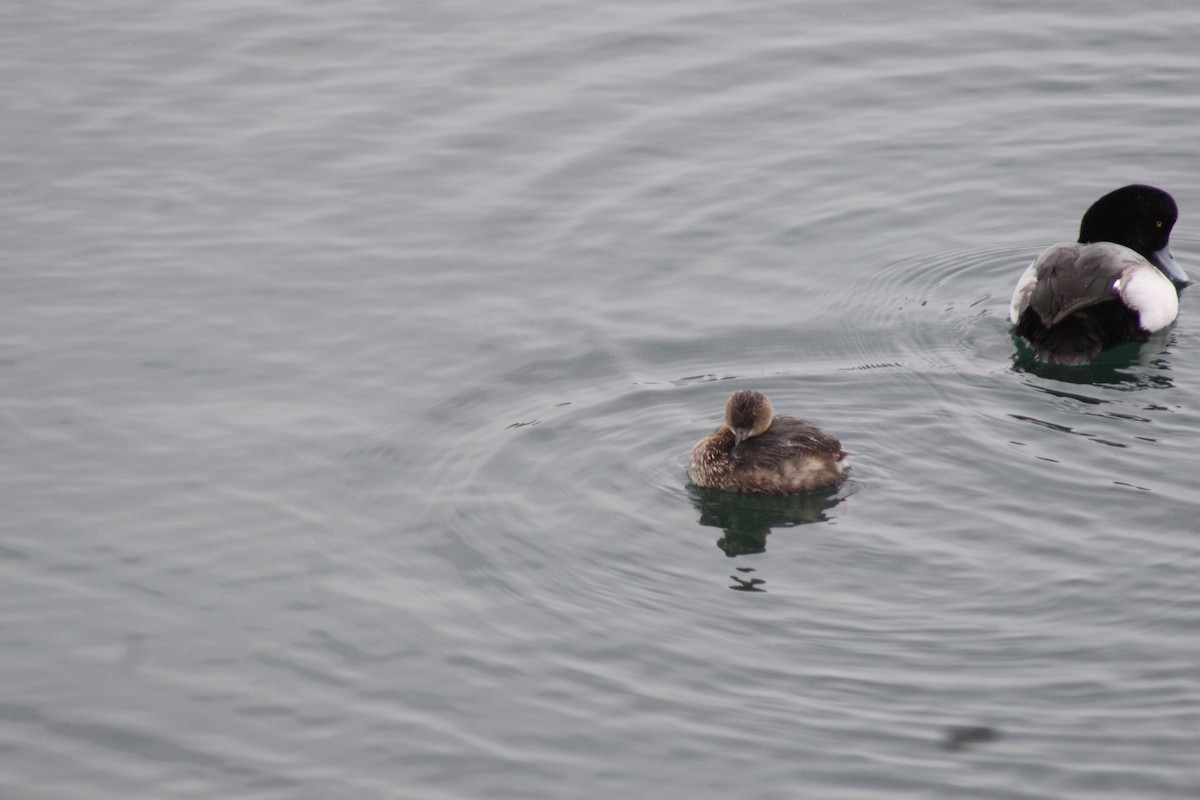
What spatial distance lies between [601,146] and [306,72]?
3131 mm

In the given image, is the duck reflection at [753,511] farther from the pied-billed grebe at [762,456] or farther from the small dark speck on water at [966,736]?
the small dark speck on water at [966,736]

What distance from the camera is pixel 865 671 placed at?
715cm

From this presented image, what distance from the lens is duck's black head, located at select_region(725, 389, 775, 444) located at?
8.84 m

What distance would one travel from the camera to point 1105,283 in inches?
420

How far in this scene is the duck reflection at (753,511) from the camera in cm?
851

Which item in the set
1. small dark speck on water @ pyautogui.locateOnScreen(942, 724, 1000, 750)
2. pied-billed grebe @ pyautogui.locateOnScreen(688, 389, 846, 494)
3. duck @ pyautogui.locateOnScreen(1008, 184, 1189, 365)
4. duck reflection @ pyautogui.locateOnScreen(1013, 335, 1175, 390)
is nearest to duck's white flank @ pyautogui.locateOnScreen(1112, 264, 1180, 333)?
duck @ pyautogui.locateOnScreen(1008, 184, 1189, 365)

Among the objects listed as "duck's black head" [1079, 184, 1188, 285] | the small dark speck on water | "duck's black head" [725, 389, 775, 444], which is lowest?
the small dark speck on water

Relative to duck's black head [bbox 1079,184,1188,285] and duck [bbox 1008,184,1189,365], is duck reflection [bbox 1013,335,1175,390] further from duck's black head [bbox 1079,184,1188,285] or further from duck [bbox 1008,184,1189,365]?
duck's black head [bbox 1079,184,1188,285]

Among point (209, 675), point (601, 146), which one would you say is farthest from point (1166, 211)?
point (209, 675)

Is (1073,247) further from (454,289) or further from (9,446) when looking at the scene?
(9,446)

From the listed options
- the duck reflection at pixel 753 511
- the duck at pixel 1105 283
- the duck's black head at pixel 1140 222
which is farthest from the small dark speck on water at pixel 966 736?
the duck's black head at pixel 1140 222

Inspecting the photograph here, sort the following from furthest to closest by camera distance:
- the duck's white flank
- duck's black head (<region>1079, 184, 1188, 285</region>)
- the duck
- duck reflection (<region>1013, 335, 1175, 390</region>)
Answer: duck's black head (<region>1079, 184, 1188, 285</region>), the duck's white flank, the duck, duck reflection (<region>1013, 335, 1175, 390</region>)

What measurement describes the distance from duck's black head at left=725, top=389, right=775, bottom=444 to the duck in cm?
232

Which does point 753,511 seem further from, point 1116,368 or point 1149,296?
point 1149,296
